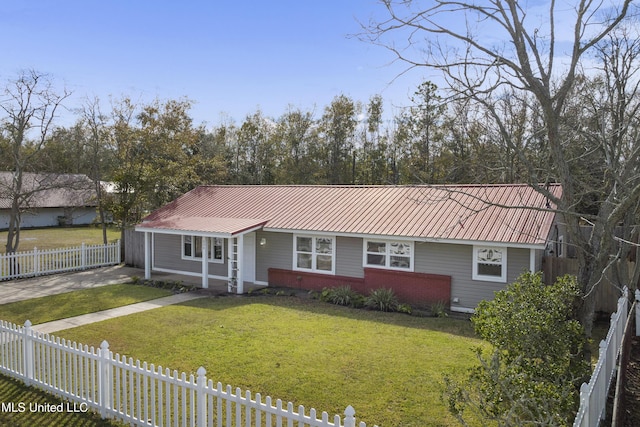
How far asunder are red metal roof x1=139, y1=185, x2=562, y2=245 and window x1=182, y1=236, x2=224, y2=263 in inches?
36.0

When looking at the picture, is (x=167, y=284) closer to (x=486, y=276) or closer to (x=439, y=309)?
(x=439, y=309)

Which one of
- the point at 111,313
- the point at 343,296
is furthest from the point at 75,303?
the point at 343,296

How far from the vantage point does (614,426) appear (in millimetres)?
5105

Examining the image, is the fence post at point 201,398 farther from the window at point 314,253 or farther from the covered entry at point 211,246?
the window at point 314,253

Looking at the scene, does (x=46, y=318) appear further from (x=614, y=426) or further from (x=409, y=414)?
(x=614, y=426)

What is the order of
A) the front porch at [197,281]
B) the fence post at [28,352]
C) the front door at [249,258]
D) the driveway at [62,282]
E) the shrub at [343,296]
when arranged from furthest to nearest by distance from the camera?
1. the front door at [249,258]
2. the front porch at [197,281]
3. the driveway at [62,282]
4. the shrub at [343,296]
5. the fence post at [28,352]

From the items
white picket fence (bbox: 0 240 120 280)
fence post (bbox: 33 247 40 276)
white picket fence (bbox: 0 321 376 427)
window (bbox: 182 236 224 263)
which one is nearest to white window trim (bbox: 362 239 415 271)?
window (bbox: 182 236 224 263)

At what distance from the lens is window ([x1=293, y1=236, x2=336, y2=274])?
1669cm

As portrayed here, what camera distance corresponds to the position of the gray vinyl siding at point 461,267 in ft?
44.8

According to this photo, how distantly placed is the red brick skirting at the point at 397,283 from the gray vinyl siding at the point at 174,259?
3825 mm

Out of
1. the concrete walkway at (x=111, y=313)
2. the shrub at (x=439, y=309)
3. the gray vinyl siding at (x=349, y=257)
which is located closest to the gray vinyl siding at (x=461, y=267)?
the shrub at (x=439, y=309)

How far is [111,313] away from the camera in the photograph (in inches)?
530

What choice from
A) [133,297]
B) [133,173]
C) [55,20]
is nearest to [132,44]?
[55,20]

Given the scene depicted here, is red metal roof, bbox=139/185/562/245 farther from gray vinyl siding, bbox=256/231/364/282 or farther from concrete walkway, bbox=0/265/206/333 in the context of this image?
concrete walkway, bbox=0/265/206/333
